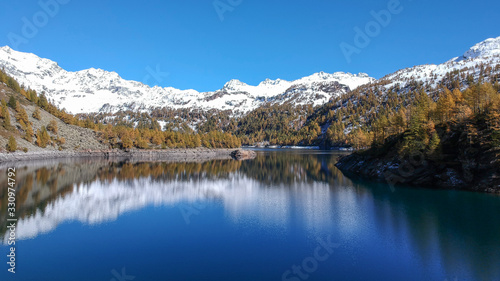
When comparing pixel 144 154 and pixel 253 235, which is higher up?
pixel 144 154

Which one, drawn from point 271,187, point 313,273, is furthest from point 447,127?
point 313,273

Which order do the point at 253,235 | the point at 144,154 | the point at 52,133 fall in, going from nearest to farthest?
the point at 253,235
the point at 52,133
the point at 144,154

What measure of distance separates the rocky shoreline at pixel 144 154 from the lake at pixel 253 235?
59.2 meters

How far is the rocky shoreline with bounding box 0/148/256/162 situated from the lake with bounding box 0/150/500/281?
59150 millimetres

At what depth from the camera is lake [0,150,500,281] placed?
20.8 meters

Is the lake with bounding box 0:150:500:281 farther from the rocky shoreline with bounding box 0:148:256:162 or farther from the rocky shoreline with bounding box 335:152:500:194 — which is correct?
the rocky shoreline with bounding box 0:148:256:162

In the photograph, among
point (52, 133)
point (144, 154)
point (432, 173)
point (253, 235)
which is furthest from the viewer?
point (144, 154)

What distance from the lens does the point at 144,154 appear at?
15200 centimetres

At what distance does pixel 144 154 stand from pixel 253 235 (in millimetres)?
136767

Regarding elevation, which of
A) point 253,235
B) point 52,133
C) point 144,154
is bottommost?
point 253,235

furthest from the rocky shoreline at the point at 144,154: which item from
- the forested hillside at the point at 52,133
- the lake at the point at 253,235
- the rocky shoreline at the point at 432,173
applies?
the rocky shoreline at the point at 432,173

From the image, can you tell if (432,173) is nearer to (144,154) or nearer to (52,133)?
(144,154)

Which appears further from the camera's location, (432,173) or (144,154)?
(144,154)

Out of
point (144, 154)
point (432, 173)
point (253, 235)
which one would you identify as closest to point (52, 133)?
point (144, 154)
